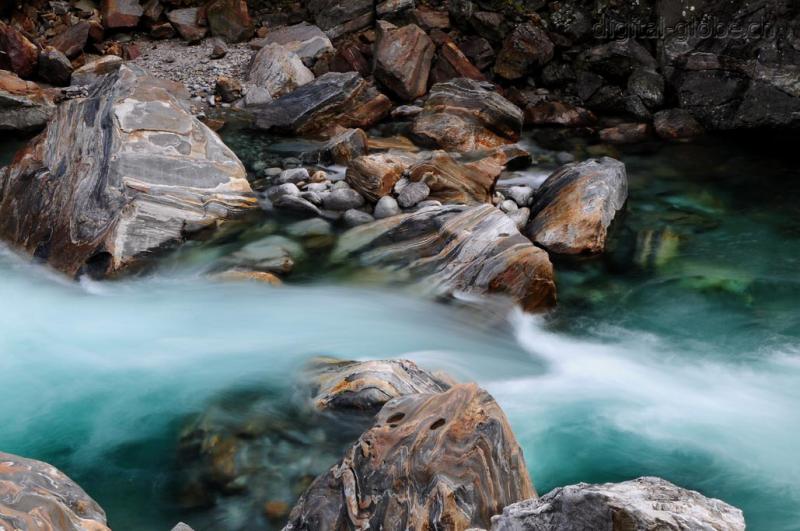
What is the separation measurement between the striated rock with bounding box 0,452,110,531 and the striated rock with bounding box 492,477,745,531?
2083 millimetres

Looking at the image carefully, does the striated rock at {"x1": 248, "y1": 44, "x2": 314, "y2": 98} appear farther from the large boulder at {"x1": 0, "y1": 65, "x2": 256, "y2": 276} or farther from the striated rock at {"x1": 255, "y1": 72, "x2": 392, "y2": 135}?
the large boulder at {"x1": 0, "y1": 65, "x2": 256, "y2": 276}

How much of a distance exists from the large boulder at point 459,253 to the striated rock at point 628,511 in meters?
4.02

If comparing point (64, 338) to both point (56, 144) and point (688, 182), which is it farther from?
point (688, 182)

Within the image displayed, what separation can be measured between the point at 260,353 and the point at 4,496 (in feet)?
9.44

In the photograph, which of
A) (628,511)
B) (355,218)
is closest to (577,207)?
(355,218)

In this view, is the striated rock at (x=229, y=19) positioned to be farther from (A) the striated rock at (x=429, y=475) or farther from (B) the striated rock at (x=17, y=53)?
(A) the striated rock at (x=429, y=475)

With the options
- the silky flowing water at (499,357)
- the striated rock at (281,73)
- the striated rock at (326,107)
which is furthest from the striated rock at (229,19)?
the silky flowing water at (499,357)

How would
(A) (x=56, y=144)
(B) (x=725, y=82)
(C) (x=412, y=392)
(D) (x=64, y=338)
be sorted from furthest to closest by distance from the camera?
(B) (x=725, y=82), (A) (x=56, y=144), (D) (x=64, y=338), (C) (x=412, y=392)

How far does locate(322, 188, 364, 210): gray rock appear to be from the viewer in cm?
895

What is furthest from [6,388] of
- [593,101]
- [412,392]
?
[593,101]

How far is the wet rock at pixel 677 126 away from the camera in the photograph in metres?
11.6

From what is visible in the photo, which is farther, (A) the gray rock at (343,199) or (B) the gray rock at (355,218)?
(A) the gray rock at (343,199)

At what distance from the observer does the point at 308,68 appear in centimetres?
1315

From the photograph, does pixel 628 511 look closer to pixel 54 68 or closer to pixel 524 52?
pixel 524 52
